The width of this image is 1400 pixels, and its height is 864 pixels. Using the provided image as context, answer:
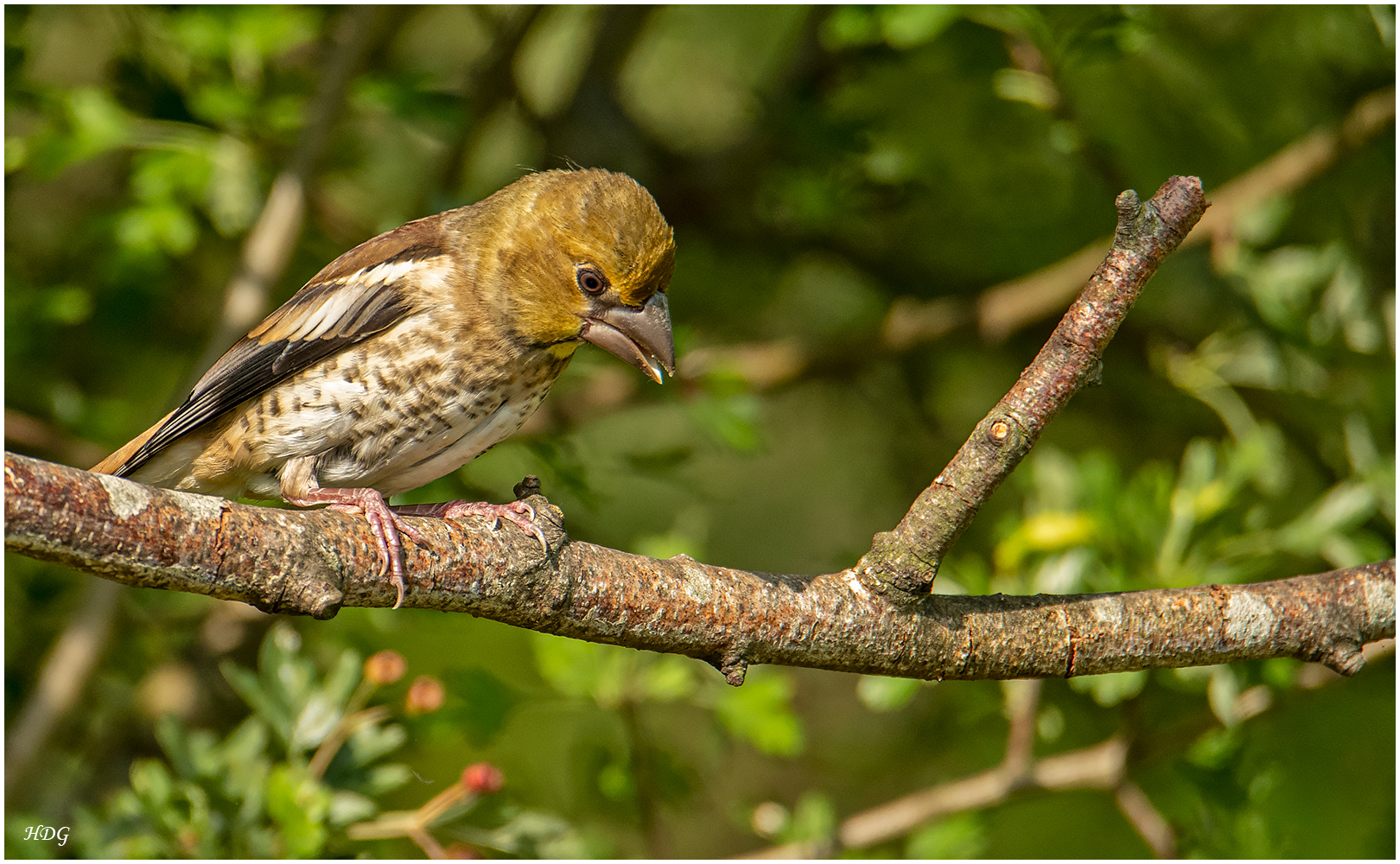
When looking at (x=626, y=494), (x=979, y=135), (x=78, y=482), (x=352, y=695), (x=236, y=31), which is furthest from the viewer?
(x=626, y=494)

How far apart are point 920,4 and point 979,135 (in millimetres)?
1435

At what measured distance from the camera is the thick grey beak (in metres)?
3.40

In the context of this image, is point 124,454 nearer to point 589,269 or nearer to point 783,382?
point 589,269

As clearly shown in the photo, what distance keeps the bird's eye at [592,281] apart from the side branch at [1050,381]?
4.10 ft

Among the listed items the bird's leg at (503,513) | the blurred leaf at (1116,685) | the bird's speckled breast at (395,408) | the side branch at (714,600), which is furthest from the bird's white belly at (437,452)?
the blurred leaf at (1116,685)

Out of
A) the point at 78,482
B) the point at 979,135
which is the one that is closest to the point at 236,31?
the point at 78,482

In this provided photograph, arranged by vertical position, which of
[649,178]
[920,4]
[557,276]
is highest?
[920,4]

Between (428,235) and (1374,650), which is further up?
(1374,650)

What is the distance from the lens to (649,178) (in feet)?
17.3

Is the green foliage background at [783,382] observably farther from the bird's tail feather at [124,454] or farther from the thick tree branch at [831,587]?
the thick tree branch at [831,587]

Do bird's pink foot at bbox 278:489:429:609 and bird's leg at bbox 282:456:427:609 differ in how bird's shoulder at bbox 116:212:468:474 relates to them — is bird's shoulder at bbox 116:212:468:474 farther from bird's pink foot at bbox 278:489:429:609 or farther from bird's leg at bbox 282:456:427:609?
bird's pink foot at bbox 278:489:429:609

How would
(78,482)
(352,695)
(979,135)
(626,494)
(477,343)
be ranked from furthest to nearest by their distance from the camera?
(626,494) → (979,135) → (352,695) → (477,343) → (78,482)

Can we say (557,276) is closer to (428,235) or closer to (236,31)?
(428,235)

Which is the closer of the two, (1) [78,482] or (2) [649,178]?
(1) [78,482]
